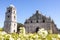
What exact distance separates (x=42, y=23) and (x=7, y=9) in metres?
9.85

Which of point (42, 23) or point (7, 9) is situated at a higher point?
point (7, 9)

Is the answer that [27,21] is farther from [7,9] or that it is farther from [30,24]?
[7,9]

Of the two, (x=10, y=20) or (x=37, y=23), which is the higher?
(x=10, y=20)

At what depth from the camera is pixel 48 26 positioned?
1889 inches

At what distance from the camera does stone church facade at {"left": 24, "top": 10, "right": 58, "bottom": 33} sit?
4812cm

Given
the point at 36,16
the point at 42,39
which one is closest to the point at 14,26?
the point at 36,16

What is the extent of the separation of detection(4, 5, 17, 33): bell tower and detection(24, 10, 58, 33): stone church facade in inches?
171

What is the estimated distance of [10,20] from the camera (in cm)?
5081

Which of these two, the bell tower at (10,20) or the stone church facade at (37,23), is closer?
the stone church facade at (37,23)

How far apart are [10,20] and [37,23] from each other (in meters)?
7.05

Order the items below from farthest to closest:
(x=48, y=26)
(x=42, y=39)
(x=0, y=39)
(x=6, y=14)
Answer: (x=6, y=14)
(x=48, y=26)
(x=42, y=39)
(x=0, y=39)

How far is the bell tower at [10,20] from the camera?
5062 cm

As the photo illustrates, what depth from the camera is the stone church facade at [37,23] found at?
158 feet

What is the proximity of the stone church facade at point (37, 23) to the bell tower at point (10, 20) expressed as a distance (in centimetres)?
435
